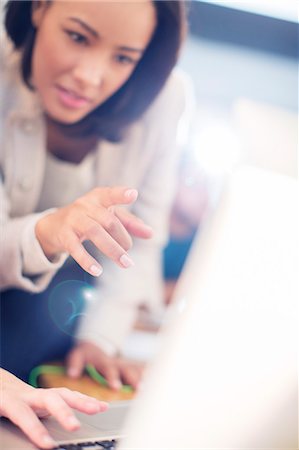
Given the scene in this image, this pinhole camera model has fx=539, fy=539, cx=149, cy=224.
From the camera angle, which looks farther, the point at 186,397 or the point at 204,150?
the point at 204,150

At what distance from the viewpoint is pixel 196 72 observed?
0.68 meters

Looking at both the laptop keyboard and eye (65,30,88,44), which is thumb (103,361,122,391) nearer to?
the laptop keyboard

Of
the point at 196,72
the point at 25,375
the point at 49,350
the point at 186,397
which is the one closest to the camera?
the point at 186,397

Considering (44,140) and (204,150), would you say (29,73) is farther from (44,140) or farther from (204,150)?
(204,150)

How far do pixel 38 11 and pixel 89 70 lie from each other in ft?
0.29

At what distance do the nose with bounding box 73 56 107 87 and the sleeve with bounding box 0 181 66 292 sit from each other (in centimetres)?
16

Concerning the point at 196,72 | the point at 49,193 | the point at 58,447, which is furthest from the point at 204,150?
the point at 58,447

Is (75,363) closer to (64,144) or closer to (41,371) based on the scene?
(41,371)

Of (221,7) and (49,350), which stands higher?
(221,7)

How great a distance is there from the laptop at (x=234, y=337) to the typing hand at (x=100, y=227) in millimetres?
116

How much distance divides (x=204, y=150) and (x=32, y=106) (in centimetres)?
25

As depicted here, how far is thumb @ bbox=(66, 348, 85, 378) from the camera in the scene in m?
0.53

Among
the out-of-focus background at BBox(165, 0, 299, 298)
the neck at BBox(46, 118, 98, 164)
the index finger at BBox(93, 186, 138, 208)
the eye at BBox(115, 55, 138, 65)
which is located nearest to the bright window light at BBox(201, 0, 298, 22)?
the out-of-focus background at BBox(165, 0, 299, 298)

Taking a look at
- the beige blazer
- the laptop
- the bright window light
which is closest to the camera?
the laptop
